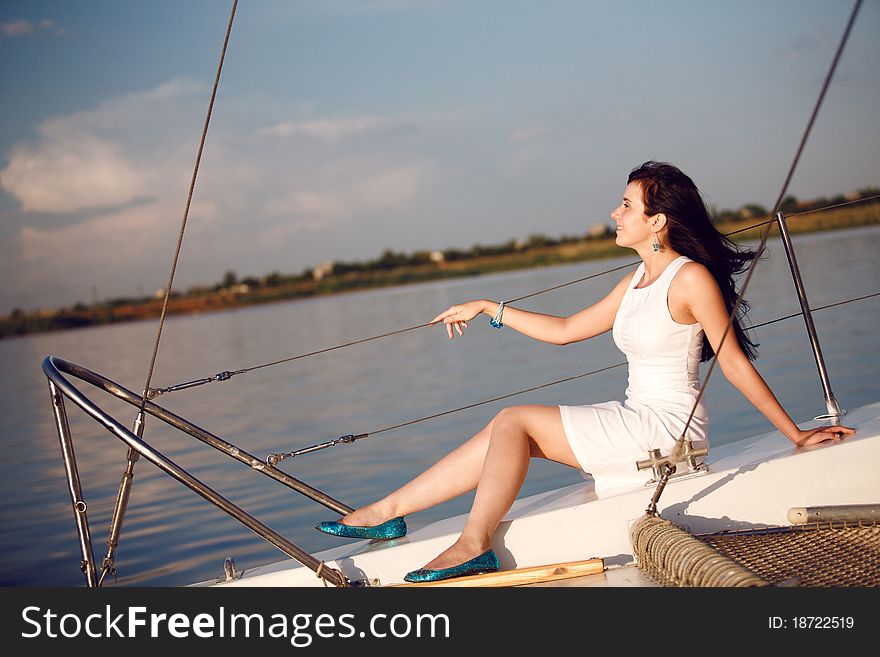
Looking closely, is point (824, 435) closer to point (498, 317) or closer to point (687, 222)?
point (687, 222)

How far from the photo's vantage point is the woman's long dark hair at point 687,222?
115 inches

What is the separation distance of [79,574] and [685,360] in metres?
3.88

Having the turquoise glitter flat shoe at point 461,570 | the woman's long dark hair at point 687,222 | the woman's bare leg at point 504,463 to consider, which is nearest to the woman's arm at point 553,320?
the woman's long dark hair at point 687,222

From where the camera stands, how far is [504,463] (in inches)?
106

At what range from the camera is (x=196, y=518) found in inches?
238

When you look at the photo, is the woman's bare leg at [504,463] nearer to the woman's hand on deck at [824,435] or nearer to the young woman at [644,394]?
the young woman at [644,394]

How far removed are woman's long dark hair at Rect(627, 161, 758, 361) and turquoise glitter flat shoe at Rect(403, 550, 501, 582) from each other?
0.93 meters

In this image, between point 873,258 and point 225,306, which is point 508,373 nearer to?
point 873,258

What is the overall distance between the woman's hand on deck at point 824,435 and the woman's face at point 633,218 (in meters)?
0.76

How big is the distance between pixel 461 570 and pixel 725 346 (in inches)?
39.0

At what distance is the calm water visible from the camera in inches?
221

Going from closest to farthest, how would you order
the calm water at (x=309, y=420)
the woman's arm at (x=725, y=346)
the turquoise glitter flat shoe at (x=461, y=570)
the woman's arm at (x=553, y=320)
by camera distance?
1. the turquoise glitter flat shoe at (x=461, y=570)
2. the woman's arm at (x=725, y=346)
3. the woman's arm at (x=553, y=320)
4. the calm water at (x=309, y=420)

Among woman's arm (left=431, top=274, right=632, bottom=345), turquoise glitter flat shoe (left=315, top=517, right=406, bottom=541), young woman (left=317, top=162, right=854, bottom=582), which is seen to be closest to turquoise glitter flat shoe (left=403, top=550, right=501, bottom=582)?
young woman (left=317, top=162, right=854, bottom=582)
